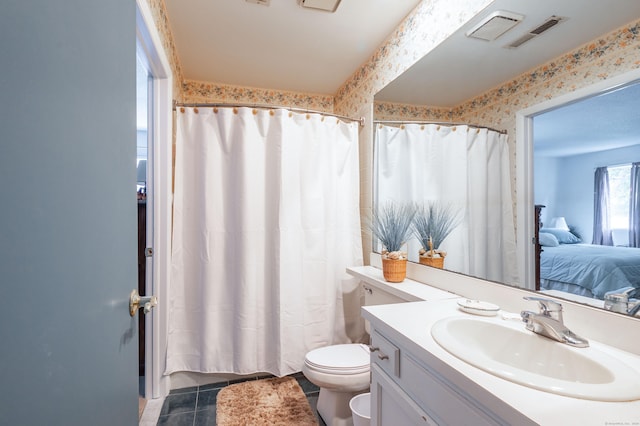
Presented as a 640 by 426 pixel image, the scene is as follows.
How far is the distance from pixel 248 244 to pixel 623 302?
1806 millimetres

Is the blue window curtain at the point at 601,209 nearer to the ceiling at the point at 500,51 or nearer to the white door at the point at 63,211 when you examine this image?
the ceiling at the point at 500,51

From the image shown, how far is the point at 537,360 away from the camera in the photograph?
89cm

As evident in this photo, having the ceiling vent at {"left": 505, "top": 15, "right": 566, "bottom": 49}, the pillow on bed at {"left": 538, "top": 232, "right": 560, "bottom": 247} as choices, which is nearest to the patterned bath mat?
the pillow on bed at {"left": 538, "top": 232, "right": 560, "bottom": 247}

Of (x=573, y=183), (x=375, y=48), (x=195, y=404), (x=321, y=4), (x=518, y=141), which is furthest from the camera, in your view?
(x=375, y=48)

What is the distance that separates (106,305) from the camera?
65 cm

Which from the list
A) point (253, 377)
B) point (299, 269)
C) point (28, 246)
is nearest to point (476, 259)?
point (299, 269)

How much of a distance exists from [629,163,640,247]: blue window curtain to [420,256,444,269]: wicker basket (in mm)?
792

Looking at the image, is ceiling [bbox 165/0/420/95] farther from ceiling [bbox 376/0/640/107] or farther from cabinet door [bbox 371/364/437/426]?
cabinet door [bbox 371/364/437/426]

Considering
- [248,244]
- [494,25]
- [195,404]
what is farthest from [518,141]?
[195,404]

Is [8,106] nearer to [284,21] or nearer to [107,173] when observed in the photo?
[107,173]

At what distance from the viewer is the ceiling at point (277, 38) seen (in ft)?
6.02

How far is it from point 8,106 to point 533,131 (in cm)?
144

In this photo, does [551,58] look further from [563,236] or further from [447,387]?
[447,387]

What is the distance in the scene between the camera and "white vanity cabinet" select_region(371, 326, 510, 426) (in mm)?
705
